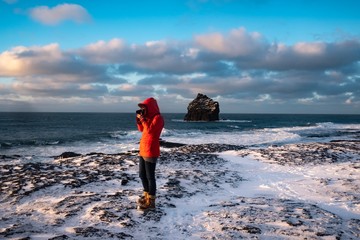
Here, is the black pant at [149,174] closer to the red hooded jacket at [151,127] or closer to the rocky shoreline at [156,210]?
the red hooded jacket at [151,127]

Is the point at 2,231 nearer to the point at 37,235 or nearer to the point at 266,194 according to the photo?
the point at 37,235

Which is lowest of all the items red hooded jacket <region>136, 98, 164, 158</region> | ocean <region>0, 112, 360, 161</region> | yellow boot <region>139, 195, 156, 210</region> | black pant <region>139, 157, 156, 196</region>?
ocean <region>0, 112, 360, 161</region>

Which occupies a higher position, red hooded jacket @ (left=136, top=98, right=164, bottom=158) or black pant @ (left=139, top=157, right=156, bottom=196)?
red hooded jacket @ (left=136, top=98, right=164, bottom=158)

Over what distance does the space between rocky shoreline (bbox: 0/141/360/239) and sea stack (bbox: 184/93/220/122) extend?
103397 millimetres

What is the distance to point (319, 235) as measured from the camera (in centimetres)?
622

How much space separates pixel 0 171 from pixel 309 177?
45.9 feet

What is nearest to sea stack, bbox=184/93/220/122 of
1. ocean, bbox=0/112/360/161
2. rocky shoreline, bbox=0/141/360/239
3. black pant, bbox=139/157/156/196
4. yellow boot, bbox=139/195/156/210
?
ocean, bbox=0/112/360/161

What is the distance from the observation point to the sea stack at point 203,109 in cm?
11631

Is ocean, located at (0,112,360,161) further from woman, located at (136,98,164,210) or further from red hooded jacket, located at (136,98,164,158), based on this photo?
red hooded jacket, located at (136,98,164,158)

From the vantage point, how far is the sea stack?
116 meters

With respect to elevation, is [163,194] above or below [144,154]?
below

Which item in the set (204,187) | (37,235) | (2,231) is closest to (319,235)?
(204,187)

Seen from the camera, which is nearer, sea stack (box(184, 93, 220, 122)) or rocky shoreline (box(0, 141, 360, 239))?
rocky shoreline (box(0, 141, 360, 239))

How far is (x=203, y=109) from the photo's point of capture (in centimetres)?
11819
